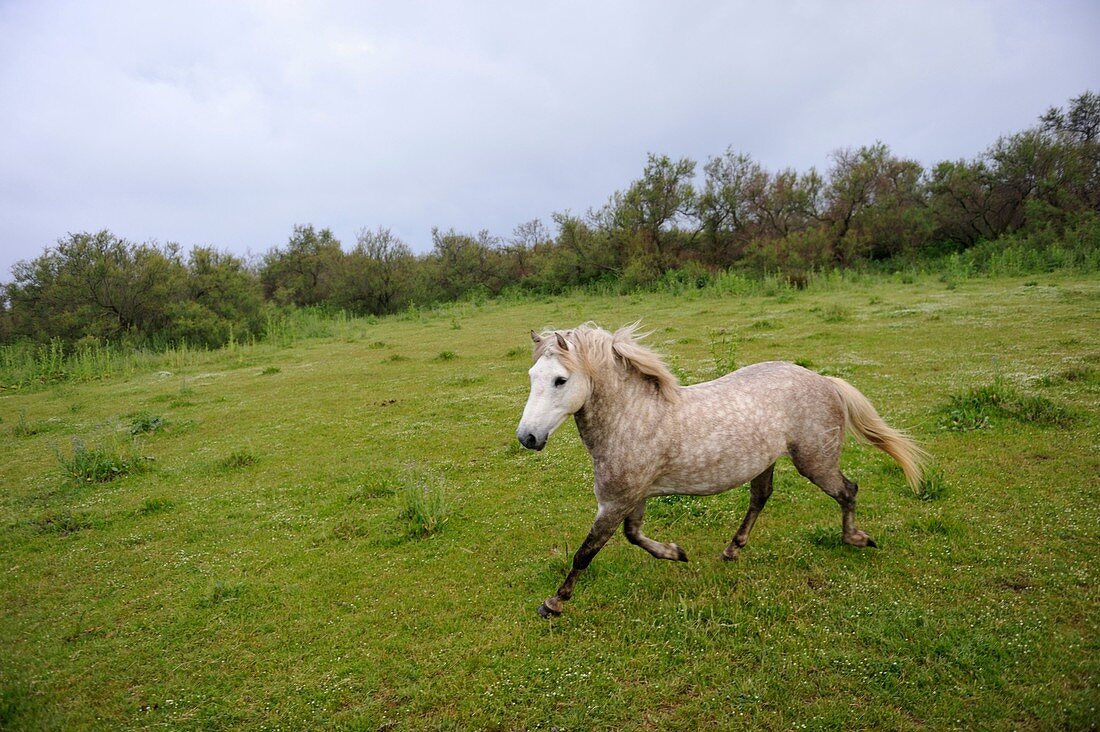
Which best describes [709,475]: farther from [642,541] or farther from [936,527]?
[936,527]

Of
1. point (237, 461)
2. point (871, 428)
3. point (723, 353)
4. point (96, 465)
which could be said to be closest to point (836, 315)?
point (723, 353)

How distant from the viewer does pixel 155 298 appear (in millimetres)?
24609

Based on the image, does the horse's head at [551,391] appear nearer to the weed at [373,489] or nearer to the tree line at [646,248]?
the weed at [373,489]

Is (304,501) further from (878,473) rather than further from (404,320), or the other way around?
(404,320)

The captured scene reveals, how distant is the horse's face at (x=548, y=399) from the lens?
375 centimetres

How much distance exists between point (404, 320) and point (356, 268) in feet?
28.6

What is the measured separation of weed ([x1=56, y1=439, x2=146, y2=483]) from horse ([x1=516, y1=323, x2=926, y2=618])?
796 cm

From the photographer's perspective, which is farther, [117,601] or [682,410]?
[117,601]

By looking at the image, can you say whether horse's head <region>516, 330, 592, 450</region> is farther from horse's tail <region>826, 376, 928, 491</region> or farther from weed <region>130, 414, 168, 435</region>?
weed <region>130, 414, 168, 435</region>

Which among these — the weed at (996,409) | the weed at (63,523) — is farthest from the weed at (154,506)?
the weed at (996,409)

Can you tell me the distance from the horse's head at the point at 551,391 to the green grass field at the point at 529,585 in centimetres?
167

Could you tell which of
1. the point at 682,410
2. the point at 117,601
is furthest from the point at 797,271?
the point at 117,601

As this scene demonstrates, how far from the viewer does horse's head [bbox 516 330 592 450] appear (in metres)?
3.76

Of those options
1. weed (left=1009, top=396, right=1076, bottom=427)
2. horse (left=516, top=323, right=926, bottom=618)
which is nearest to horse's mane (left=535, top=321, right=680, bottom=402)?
horse (left=516, top=323, right=926, bottom=618)
